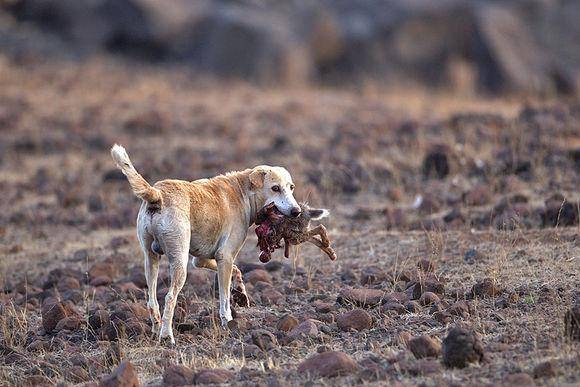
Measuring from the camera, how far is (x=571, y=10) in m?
29.0

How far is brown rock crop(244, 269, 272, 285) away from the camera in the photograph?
9844mm

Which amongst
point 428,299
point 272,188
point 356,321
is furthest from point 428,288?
point 272,188

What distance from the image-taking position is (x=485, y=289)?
8383 millimetres

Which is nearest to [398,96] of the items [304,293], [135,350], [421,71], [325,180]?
[421,71]

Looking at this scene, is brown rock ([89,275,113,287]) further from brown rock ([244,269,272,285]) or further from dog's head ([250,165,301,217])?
dog's head ([250,165,301,217])

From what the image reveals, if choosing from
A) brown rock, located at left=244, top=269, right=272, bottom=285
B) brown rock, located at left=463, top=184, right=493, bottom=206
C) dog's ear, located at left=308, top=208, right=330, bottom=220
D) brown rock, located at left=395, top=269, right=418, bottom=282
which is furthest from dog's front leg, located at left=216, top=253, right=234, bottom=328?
brown rock, located at left=463, top=184, right=493, bottom=206

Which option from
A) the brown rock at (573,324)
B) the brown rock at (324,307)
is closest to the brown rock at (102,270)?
the brown rock at (324,307)

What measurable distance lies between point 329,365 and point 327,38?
22.3 metres

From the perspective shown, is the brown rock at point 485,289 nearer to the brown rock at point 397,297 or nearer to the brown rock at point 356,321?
the brown rock at point 397,297

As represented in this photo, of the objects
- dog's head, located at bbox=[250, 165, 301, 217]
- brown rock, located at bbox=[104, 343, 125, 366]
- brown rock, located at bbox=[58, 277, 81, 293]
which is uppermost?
dog's head, located at bbox=[250, 165, 301, 217]

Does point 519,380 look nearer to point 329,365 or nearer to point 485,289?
point 329,365

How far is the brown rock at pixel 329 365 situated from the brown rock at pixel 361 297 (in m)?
1.67

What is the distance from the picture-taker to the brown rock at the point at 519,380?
606cm

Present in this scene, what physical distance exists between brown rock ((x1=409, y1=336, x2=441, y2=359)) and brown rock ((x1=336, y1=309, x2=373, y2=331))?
39.6 inches
